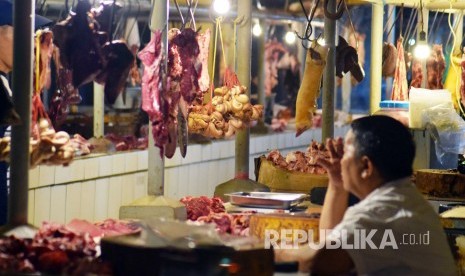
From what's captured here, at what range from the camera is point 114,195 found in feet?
34.4

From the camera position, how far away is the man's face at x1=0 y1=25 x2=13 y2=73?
671 cm

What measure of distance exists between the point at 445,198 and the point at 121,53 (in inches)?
133

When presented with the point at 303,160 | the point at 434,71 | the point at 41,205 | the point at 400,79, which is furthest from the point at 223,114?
the point at 434,71

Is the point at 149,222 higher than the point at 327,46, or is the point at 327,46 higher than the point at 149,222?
the point at 327,46

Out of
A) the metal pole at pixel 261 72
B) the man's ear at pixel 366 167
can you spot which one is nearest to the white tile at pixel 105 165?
the man's ear at pixel 366 167

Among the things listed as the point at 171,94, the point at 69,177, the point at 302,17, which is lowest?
the point at 69,177

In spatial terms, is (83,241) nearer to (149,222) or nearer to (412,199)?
(149,222)

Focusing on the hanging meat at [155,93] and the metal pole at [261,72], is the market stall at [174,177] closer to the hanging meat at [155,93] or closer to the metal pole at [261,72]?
the hanging meat at [155,93]

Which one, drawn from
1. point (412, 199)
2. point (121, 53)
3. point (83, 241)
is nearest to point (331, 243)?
point (412, 199)

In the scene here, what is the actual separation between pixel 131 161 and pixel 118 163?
11.0 inches

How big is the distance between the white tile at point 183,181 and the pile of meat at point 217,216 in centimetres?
473

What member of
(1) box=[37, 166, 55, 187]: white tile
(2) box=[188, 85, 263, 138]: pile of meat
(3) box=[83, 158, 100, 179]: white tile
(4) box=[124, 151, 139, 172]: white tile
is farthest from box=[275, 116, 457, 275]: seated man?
(4) box=[124, 151, 139, 172]: white tile

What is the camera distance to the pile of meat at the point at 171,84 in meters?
6.16

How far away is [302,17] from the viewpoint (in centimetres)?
1555
